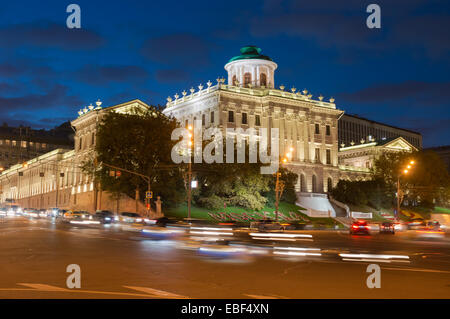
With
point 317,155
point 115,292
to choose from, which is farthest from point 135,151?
point 115,292

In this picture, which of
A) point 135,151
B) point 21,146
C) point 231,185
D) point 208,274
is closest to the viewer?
point 208,274

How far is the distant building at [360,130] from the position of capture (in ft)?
521

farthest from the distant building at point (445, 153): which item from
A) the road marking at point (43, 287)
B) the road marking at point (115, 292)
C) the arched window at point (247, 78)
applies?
the road marking at point (43, 287)

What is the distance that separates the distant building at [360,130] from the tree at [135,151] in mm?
87669

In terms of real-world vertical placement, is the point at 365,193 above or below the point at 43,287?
above

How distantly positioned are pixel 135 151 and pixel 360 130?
11275cm

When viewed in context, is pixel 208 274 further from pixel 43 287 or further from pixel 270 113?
pixel 270 113

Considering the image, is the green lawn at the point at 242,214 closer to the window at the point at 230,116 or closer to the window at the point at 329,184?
the window at the point at 230,116

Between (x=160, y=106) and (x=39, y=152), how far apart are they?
384 feet

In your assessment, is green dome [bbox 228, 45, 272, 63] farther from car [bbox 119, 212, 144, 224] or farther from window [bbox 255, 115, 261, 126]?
car [bbox 119, 212, 144, 224]

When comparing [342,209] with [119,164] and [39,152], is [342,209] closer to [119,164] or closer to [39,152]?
[119,164]

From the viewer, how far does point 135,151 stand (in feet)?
226

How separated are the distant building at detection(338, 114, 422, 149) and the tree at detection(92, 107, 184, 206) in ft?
288
